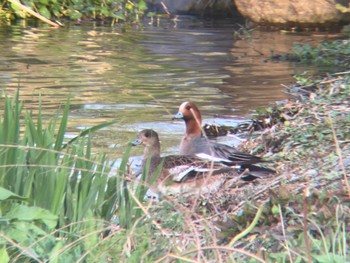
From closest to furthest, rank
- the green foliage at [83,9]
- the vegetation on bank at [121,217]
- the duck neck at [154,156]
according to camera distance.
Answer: the vegetation on bank at [121,217] < the duck neck at [154,156] < the green foliage at [83,9]

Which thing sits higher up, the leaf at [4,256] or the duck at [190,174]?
the leaf at [4,256]

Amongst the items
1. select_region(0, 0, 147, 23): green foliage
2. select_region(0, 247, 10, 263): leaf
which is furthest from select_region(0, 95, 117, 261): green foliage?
select_region(0, 0, 147, 23): green foliage

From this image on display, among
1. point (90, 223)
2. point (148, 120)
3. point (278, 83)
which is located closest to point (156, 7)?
point (278, 83)

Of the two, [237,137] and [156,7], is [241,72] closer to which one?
[237,137]

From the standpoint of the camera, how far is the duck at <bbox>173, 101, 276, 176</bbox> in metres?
6.56

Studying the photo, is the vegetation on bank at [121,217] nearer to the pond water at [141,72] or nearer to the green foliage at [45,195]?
the green foliage at [45,195]

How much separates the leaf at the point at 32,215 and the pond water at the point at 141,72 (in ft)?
10.4

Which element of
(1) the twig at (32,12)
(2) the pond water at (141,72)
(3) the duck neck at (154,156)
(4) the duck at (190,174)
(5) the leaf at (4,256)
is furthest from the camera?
(1) the twig at (32,12)

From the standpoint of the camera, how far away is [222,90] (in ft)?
37.2

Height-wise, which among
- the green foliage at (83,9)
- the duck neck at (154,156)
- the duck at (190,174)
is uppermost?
the duck at (190,174)

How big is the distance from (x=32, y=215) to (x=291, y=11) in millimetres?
12685

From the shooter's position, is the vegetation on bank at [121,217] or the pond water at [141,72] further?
the pond water at [141,72]

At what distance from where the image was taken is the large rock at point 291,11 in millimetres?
16406

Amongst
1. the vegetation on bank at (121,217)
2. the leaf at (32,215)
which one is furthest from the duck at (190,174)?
the leaf at (32,215)
